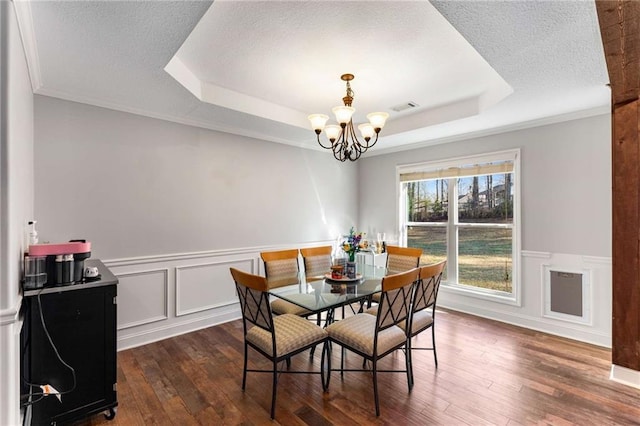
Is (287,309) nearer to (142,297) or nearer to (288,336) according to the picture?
(288,336)

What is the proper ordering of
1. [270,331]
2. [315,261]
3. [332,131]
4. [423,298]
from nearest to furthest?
1. [270,331]
2. [423,298]
3. [332,131]
4. [315,261]

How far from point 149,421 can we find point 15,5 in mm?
2573

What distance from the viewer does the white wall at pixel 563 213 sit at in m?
3.22

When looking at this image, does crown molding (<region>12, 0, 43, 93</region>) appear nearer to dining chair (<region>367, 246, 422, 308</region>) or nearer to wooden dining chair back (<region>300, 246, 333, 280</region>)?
wooden dining chair back (<region>300, 246, 333, 280</region>)

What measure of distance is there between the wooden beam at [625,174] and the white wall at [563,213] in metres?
2.02

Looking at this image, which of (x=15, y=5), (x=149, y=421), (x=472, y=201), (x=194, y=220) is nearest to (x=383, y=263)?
(x=472, y=201)

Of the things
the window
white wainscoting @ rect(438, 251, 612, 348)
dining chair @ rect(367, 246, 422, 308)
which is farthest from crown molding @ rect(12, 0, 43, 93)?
white wainscoting @ rect(438, 251, 612, 348)

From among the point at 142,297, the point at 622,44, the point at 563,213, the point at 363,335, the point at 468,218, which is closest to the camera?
the point at 622,44

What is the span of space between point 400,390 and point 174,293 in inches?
102

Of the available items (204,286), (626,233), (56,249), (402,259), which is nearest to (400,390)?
(402,259)

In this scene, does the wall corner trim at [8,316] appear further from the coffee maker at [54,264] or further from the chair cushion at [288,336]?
the chair cushion at [288,336]

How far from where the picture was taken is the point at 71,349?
1.93m

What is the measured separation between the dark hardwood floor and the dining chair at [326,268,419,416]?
8.6 inches

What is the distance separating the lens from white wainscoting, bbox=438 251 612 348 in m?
3.21
